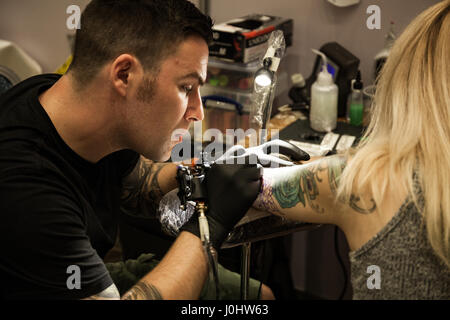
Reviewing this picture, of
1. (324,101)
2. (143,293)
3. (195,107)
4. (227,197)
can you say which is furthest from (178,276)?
(324,101)

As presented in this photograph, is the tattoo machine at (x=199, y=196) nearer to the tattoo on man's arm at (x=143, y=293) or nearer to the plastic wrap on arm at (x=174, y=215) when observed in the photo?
the plastic wrap on arm at (x=174, y=215)

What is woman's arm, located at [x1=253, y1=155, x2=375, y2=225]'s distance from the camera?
1.05m

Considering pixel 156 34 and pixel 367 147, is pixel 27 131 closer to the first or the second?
pixel 156 34

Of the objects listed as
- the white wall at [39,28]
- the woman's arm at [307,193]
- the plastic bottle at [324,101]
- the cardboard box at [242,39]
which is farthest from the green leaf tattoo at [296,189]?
the white wall at [39,28]

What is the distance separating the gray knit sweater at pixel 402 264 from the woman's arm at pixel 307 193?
64 millimetres

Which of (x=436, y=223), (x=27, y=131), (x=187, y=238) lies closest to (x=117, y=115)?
(x=27, y=131)

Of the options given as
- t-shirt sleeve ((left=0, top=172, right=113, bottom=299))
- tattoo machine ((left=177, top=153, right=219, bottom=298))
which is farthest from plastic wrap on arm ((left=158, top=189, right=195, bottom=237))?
t-shirt sleeve ((left=0, top=172, right=113, bottom=299))

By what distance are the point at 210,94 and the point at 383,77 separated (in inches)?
46.1

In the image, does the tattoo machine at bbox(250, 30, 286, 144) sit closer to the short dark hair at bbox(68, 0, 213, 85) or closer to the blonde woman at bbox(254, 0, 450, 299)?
the short dark hair at bbox(68, 0, 213, 85)

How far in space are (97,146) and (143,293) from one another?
351mm

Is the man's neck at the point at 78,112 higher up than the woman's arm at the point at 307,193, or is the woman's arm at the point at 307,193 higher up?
the man's neck at the point at 78,112

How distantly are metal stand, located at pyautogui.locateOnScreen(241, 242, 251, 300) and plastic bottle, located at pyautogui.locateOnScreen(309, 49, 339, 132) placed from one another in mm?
730

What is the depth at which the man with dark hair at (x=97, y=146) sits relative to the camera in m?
0.99

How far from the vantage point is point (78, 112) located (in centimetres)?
115
